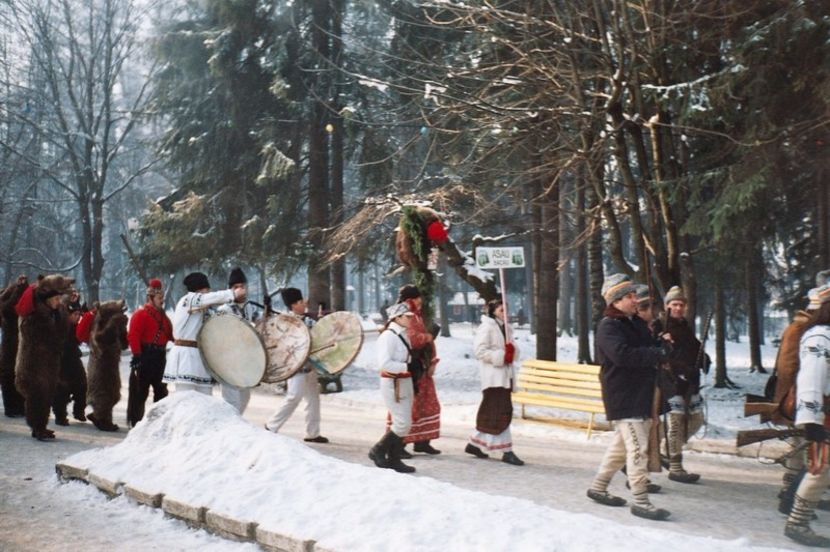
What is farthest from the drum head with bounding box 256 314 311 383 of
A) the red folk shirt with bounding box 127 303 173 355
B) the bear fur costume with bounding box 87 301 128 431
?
the bear fur costume with bounding box 87 301 128 431

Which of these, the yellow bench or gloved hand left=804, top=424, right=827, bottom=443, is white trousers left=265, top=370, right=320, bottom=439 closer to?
the yellow bench

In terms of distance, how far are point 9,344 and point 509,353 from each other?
772cm

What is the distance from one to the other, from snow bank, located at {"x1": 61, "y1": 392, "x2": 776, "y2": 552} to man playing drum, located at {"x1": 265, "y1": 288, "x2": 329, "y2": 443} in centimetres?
215

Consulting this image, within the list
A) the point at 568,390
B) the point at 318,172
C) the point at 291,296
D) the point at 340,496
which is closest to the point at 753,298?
the point at 568,390

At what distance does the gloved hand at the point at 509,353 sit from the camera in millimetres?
9805

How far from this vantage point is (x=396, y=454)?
350 inches

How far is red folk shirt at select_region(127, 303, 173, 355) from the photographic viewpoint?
36.0 feet

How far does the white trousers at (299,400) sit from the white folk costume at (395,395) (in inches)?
64.8

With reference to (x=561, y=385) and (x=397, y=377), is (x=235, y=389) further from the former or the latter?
Answer: (x=561, y=385)

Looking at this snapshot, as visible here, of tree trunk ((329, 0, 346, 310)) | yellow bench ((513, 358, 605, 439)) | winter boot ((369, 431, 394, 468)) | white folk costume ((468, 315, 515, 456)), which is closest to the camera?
winter boot ((369, 431, 394, 468))

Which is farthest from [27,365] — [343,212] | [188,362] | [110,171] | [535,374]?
[110,171]

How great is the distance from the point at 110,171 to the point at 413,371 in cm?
3625

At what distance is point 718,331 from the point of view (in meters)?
21.3

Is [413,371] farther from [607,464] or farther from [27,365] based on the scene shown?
[27,365]
